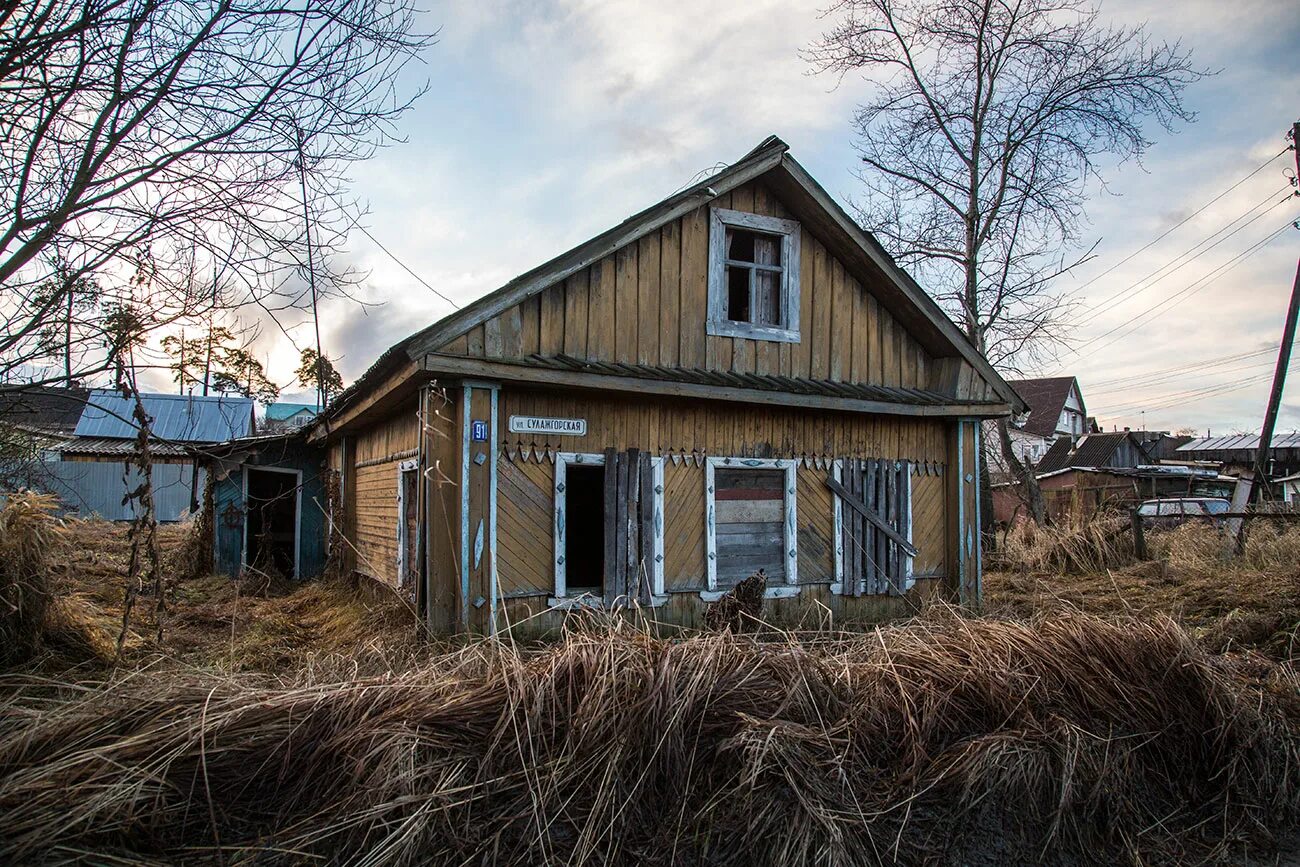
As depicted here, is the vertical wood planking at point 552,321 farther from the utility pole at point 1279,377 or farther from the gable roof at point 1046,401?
the gable roof at point 1046,401

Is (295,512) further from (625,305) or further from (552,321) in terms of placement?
(625,305)

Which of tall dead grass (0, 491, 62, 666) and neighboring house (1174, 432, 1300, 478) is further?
neighboring house (1174, 432, 1300, 478)

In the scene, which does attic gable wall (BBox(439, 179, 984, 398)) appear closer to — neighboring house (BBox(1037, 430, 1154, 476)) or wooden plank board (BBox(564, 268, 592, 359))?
wooden plank board (BBox(564, 268, 592, 359))

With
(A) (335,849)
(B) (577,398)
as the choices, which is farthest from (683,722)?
(B) (577,398)

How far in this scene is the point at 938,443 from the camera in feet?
32.0

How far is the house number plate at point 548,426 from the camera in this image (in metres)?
7.14

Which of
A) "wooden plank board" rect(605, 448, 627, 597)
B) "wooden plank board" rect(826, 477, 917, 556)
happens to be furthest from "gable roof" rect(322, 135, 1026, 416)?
"wooden plank board" rect(826, 477, 917, 556)

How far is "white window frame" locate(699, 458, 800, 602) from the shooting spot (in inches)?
318

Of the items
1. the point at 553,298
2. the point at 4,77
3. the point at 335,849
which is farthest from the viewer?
the point at 553,298

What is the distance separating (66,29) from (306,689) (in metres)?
3.83

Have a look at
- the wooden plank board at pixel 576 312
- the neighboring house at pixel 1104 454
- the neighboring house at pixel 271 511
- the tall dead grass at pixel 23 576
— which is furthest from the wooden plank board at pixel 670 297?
the neighboring house at pixel 1104 454

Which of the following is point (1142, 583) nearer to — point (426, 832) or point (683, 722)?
point (683, 722)

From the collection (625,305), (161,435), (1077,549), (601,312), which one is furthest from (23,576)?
(161,435)

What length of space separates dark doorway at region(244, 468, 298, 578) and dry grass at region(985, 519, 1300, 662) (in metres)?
11.7
